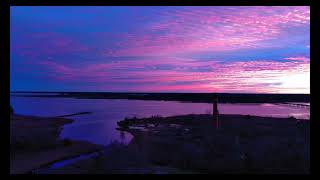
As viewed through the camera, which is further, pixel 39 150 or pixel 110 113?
pixel 110 113

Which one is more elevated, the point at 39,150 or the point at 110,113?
the point at 110,113

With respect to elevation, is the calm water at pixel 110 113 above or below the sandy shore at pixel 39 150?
above

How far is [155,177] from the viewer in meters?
3.39

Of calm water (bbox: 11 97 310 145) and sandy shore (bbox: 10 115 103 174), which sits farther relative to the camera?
calm water (bbox: 11 97 310 145)

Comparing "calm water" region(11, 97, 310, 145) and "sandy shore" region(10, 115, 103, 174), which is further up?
"calm water" region(11, 97, 310, 145)

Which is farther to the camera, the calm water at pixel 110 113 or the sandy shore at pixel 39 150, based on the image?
the calm water at pixel 110 113
